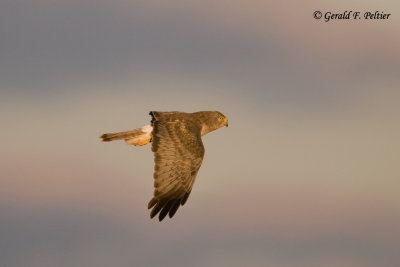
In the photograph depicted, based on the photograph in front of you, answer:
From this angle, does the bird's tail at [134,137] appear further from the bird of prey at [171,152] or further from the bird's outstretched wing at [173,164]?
the bird's outstretched wing at [173,164]

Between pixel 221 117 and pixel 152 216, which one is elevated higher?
pixel 221 117

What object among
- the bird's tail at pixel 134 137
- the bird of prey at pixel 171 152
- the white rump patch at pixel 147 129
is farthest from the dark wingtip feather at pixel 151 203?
the white rump patch at pixel 147 129

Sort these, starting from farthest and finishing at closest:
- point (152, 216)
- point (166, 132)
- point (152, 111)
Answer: point (152, 111)
point (166, 132)
point (152, 216)

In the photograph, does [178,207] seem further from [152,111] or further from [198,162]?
[152,111]

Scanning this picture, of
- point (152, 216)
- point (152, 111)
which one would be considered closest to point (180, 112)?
point (152, 111)

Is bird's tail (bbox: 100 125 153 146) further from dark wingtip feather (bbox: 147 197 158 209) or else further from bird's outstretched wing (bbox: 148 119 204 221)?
dark wingtip feather (bbox: 147 197 158 209)

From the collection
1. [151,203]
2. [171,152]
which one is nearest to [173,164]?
[171,152]

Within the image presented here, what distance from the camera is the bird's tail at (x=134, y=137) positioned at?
2539cm

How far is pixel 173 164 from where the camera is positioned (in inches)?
900

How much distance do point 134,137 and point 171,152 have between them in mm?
2492

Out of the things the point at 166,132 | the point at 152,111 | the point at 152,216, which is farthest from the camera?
the point at 152,111

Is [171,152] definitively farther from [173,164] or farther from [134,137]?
[134,137]

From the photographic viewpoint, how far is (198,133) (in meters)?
24.7

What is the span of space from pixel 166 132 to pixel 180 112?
2066mm
